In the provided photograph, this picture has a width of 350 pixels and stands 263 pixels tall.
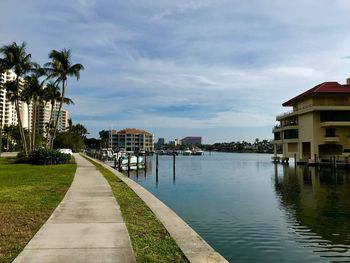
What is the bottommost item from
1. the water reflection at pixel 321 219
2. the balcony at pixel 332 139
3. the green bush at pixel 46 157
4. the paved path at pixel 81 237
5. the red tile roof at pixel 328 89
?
the water reflection at pixel 321 219

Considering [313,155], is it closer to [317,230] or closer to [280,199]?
[280,199]

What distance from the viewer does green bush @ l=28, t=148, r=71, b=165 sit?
42688 millimetres

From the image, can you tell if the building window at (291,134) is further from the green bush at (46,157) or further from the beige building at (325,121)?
the green bush at (46,157)

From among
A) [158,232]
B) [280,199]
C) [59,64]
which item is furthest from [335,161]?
[158,232]

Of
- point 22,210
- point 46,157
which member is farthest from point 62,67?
point 22,210

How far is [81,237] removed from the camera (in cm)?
927

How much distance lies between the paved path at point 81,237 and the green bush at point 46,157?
2951cm

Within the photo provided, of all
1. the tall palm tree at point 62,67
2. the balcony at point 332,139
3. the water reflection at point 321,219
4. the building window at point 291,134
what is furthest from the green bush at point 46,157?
the building window at point 291,134

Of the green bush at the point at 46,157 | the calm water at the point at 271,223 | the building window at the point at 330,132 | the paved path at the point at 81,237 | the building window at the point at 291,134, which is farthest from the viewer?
the building window at the point at 291,134

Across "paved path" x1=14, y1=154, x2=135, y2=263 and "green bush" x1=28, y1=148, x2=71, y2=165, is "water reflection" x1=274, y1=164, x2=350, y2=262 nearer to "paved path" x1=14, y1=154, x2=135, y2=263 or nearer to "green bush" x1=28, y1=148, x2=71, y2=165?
"paved path" x1=14, y1=154, x2=135, y2=263

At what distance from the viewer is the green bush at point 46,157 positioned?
4269 cm

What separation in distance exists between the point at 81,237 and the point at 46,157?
35.3 meters

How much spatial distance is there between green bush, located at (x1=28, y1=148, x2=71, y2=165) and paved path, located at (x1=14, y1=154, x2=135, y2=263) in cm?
2951

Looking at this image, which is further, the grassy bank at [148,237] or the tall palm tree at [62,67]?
the tall palm tree at [62,67]
